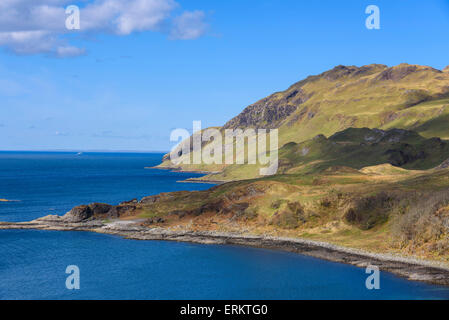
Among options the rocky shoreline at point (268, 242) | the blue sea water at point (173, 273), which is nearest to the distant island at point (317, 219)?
the rocky shoreline at point (268, 242)

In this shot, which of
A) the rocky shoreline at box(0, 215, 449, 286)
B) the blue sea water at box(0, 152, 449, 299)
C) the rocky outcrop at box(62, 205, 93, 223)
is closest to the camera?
the blue sea water at box(0, 152, 449, 299)

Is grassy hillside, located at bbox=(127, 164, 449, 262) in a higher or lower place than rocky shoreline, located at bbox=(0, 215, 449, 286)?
higher

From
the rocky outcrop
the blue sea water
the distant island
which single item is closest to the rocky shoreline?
the distant island

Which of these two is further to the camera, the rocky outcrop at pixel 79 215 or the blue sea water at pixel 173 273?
the rocky outcrop at pixel 79 215

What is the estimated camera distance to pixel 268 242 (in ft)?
356

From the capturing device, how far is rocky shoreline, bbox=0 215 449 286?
81.1 meters

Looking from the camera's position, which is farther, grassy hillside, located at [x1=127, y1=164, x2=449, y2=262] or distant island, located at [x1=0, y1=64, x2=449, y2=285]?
grassy hillside, located at [x1=127, y1=164, x2=449, y2=262]

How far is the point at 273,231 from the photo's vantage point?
11556 cm

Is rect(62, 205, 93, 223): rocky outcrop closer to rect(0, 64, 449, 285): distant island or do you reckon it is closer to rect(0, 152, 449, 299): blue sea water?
rect(0, 64, 449, 285): distant island

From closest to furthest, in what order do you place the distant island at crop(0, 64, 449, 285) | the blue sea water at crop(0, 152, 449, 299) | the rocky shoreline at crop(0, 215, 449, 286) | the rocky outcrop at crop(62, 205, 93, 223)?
1. the blue sea water at crop(0, 152, 449, 299)
2. the rocky shoreline at crop(0, 215, 449, 286)
3. the distant island at crop(0, 64, 449, 285)
4. the rocky outcrop at crop(62, 205, 93, 223)

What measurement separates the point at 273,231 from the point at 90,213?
55.0m

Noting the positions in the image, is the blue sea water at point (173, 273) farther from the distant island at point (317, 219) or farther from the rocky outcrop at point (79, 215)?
the rocky outcrop at point (79, 215)

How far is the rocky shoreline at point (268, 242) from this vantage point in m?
81.1
